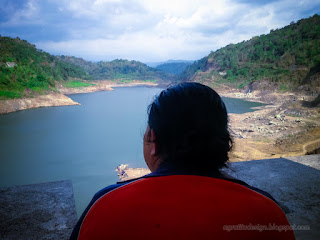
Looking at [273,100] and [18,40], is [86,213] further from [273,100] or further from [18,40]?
[18,40]

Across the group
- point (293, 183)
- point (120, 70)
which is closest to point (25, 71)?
point (293, 183)

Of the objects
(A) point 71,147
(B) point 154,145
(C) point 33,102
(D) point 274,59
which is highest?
(D) point 274,59

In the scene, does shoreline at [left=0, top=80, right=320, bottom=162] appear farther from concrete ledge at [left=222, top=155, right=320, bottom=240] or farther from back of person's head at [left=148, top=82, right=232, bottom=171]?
back of person's head at [left=148, top=82, right=232, bottom=171]

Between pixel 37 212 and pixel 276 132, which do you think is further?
pixel 276 132

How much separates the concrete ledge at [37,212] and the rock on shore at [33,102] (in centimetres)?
1469

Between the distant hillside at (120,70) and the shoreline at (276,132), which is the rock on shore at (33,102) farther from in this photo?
the distant hillside at (120,70)

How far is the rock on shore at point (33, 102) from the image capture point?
1391 centimetres

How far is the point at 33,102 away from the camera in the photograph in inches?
627

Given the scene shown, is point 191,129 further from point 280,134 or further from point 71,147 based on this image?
point 71,147

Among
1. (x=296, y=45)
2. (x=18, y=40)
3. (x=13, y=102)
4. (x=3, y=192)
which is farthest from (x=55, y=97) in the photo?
(x=296, y=45)

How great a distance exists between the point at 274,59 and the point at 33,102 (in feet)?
65.0

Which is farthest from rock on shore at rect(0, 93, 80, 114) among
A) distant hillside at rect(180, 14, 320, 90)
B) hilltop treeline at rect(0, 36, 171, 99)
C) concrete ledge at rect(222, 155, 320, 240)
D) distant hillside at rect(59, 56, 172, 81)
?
distant hillside at rect(59, 56, 172, 81)

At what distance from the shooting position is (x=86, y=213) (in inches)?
16.0

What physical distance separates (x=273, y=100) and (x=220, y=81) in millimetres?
8183
